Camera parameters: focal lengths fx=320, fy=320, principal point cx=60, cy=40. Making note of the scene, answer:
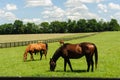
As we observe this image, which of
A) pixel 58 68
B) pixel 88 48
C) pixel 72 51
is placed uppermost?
pixel 88 48

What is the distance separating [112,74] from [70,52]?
2.58 m

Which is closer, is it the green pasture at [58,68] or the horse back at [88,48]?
the green pasture at [58,68]

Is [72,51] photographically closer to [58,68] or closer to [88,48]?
[88,48]

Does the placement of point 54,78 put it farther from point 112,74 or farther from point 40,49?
point 40,49

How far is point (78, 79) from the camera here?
6.59 m

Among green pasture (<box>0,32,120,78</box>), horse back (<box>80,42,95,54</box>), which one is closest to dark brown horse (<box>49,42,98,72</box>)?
horse back (<box>80,42,95,54</box>)

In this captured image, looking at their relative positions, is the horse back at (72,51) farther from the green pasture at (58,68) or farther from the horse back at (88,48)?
the green pasture at (58,68)

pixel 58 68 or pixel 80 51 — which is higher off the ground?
pixel 80 51

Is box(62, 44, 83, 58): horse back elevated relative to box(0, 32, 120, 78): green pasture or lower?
elevated

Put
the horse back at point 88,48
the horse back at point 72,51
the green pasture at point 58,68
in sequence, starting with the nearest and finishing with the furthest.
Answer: the green pasture at point 58,68
the horse back at point 88,48
the horse back at point 72,51

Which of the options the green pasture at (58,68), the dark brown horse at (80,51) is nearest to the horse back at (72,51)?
the dark brown horse at (80,51)

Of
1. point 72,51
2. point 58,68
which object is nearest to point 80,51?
point 72,51

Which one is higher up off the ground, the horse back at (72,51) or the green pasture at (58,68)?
the horse back at (72,51)

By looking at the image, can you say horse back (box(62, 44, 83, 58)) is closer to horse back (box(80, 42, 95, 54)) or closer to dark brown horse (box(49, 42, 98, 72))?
dark brown horse (box(49, 42, 98, 72))
